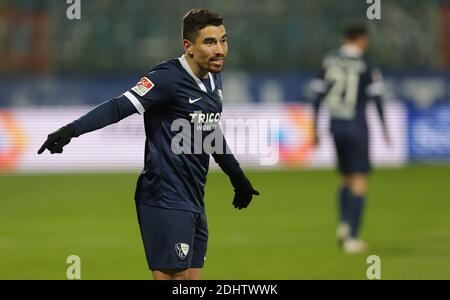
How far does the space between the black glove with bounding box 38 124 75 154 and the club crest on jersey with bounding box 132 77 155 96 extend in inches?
A: 18.6

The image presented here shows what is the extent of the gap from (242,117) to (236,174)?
1342 cm

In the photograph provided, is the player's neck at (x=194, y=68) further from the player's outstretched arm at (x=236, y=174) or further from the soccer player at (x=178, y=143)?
the player's outstretched arm at (x=236, y=174)

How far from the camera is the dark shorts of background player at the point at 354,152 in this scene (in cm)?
1083

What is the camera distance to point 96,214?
13375 mm

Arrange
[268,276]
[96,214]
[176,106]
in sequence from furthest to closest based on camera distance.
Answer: [96,214], [268,276], [176,106]

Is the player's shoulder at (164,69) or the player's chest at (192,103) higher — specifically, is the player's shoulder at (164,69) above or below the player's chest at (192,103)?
above

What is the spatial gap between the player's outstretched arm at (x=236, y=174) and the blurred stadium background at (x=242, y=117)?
411 cm

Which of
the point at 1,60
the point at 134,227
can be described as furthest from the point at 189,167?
the point at 1,60

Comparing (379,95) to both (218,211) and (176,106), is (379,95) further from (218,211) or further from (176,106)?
(176,106)
